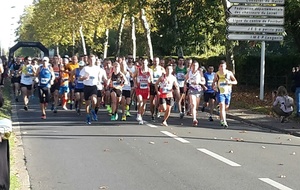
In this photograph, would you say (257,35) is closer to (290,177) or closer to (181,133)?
(181,133)

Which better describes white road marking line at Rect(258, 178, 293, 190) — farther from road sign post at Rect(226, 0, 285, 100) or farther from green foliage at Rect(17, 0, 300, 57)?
green foliage at Rect(17, 0, 300, 57)

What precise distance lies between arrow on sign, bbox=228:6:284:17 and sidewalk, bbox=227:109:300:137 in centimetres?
362

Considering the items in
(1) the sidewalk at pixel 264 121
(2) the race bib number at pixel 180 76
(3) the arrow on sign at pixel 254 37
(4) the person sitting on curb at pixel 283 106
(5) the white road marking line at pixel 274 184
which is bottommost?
(1) the sidewalk at pixel 264 121

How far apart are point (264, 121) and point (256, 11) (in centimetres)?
598

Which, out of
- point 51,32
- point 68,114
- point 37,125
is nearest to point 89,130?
point 37,125

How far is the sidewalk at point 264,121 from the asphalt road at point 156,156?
47cm

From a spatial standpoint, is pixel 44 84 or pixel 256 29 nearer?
pixel 44 84

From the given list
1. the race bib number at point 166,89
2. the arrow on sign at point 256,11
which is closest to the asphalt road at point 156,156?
the race bib number at point 166,89

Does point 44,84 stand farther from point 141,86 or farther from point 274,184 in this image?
point 274,184

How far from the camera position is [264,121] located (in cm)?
1912

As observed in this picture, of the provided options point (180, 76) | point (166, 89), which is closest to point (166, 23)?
point (180, 76)

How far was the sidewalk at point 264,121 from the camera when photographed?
17031 millimetres

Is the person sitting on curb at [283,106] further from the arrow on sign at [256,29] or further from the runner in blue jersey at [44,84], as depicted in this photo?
the runner in blue jersey at [44,84]

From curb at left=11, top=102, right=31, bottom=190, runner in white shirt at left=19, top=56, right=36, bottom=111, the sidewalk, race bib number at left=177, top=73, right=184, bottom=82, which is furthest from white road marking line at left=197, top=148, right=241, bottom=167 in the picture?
runner in white shirt at left=19, top=56, right=36, bottom=111
